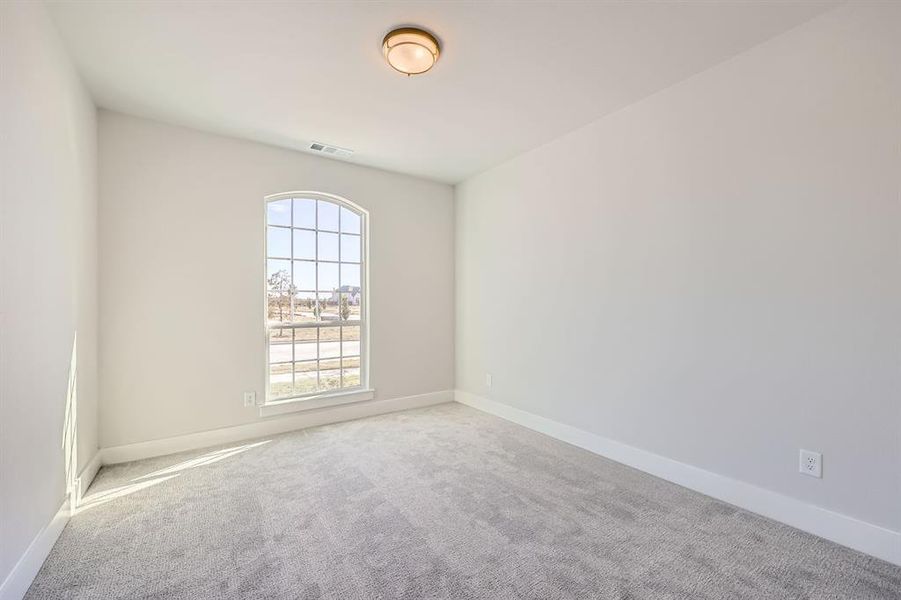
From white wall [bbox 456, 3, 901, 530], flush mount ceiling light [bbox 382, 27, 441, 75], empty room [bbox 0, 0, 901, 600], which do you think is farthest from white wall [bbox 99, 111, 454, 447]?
white wall [bbox 456, 3, 901, 530]

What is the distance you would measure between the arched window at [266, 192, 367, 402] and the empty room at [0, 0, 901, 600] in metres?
0.03

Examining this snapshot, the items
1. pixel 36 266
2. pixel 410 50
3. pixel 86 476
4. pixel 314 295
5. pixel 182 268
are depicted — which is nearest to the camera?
pixel 36 266

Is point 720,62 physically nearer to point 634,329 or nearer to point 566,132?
point 566,132

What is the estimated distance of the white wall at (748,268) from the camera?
75.4 inches

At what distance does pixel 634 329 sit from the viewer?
9.74 feet

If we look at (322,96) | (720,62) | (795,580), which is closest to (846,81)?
(720,62)

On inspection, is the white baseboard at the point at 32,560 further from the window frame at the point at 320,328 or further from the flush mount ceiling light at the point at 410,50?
the flush mount ceiling light at the point at 410,50

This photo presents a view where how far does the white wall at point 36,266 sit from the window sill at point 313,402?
130 cm

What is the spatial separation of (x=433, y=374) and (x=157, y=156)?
3305mm

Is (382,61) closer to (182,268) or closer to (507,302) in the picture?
(182,268)

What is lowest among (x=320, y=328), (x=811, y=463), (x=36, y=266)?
(x=811, y=463)

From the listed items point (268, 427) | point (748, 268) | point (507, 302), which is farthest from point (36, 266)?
point (748, 268)

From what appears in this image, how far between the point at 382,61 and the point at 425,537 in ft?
8.77

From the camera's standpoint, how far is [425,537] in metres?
2.03
